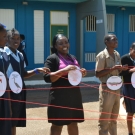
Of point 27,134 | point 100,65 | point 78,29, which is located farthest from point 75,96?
point 78,29

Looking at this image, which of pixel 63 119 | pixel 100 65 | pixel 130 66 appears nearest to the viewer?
pixel 63 119

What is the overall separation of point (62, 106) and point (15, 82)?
672 millimetres

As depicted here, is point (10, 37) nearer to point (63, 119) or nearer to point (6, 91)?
point (6, 91)

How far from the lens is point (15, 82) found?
3.74 m

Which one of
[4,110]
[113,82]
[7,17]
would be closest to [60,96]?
[4,110]

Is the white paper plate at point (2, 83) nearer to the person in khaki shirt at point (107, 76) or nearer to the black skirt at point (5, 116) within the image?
the black skirt at point (5, 116)

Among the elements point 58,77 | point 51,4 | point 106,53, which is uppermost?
point 51,4

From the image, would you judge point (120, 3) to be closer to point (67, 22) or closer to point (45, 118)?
point (67, 22)

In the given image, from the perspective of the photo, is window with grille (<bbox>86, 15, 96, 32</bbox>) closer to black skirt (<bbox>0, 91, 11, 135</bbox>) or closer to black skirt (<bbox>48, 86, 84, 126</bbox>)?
black skirt (<bbox>48, 86, 84, 126</bbox>)

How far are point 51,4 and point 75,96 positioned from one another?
28.4 ft

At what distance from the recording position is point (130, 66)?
4742 mm

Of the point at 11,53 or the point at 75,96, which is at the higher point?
the point at 11,53

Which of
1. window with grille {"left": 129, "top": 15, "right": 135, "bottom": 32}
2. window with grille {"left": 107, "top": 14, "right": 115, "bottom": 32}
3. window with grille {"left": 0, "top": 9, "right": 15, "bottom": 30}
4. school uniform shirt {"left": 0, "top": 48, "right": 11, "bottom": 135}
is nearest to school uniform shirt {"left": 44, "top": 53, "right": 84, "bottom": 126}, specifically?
school uniform shirt {"left": 0, "top": 48, "right": 11, "bottom": 135}

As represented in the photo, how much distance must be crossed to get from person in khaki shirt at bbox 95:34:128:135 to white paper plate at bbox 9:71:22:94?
1.22m
